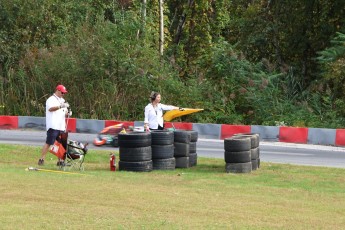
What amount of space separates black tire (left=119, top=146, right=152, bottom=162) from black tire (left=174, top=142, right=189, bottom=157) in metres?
0.95

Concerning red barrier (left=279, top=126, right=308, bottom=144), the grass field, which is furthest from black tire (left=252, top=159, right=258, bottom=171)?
red barrier (left=279, top=126, right=308, bottom=144)

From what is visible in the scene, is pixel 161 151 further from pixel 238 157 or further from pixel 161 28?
pixel 161 28

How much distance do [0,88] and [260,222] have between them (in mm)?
21750

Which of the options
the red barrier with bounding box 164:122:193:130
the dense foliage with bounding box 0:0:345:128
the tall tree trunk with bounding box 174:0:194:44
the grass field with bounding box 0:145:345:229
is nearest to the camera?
the grass field with bounding box 0:145:345:229

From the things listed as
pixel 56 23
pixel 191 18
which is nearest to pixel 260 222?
pixel 56 23

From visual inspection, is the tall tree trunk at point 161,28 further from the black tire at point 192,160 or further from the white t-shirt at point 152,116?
the black tire at point 192,160

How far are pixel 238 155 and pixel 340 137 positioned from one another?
308 inches

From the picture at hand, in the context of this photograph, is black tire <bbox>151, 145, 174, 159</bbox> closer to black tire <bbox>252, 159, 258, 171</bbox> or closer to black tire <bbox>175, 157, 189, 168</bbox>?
black tire <bbox>175, 157, 189, 168</bbox>

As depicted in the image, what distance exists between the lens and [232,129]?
81.9ft

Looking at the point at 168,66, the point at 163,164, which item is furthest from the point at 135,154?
the point at 168,66

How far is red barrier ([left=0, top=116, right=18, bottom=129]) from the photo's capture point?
27578 millimetres

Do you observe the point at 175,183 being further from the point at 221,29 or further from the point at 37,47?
the point at 221,29

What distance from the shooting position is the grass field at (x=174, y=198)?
10.0m

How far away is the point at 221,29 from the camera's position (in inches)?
1634
